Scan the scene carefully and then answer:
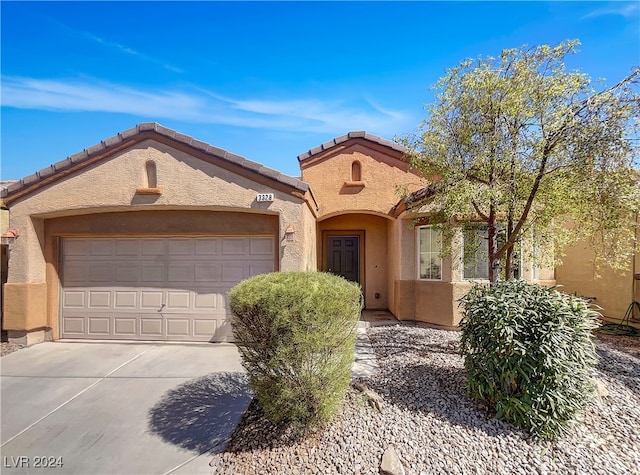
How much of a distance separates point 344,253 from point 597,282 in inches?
384

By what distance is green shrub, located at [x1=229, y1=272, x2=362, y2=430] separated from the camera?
3.91 meters

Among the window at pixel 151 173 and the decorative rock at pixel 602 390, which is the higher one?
the window at pixel 151 173

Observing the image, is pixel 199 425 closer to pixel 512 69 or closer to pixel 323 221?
pixel 512 69

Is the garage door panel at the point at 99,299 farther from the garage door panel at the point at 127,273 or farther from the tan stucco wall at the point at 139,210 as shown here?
the tan stucco wall at the point at 139,210

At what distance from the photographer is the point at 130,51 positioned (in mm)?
9062

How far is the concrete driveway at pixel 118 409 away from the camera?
4.07 meters

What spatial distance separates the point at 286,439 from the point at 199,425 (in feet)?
5.29

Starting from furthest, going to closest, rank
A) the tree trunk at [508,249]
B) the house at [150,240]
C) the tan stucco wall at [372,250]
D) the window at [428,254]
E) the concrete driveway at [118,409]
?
the tan stucco wall at [372,250], the window at [428,254], the house at [150,240], the tree trunk at [508,249], the concrete driveway at [118,409]

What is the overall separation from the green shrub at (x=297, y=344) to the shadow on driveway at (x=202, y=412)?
3.51ft

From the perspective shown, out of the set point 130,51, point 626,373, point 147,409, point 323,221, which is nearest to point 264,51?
point 130,51

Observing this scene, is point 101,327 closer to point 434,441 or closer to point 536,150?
point 434,441

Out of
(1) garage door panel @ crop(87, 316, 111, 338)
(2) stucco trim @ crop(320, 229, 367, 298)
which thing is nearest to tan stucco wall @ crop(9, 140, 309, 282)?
(1) garage door panel @ crop(87, 316, 111, 338)

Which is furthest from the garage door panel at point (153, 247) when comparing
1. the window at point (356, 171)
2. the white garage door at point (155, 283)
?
the window at point (356, 171)

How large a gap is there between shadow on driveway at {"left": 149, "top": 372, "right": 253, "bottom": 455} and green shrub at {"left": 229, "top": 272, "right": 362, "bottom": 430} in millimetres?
1069
